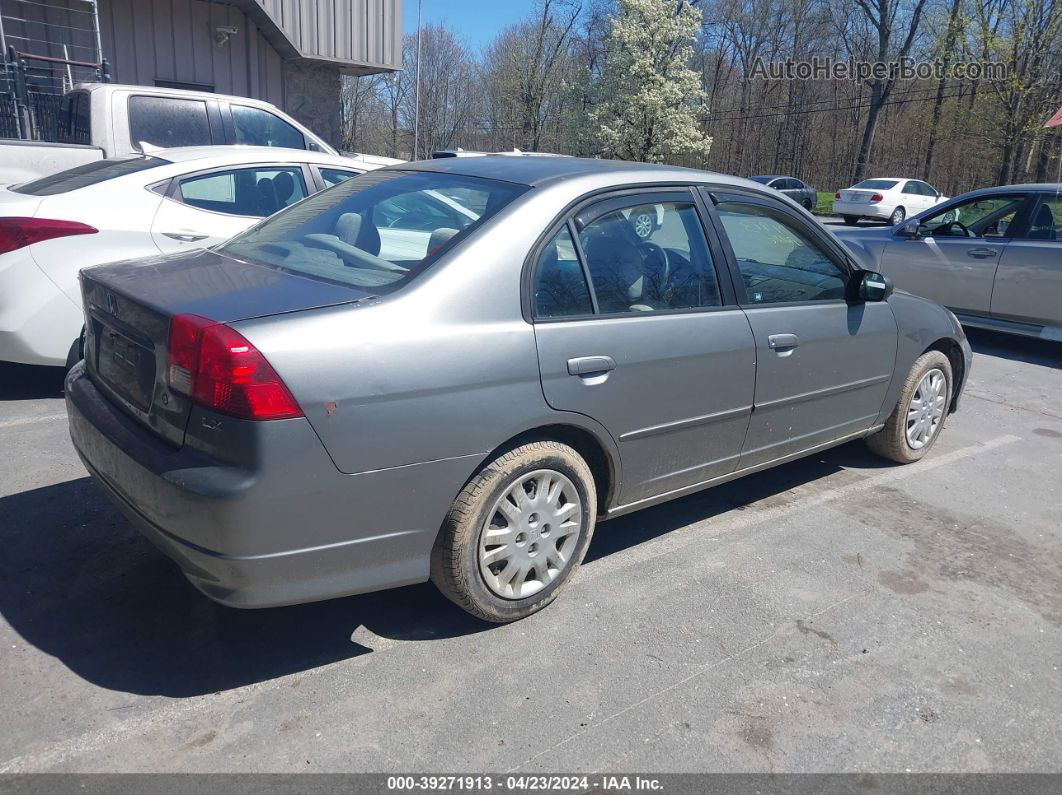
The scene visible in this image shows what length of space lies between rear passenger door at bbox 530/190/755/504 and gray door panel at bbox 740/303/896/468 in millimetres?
130

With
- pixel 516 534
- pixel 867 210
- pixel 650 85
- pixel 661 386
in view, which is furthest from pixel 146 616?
pixel 650 85

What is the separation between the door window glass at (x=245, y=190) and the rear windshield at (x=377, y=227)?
89.1 inches

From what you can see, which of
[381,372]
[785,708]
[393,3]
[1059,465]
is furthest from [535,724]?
[393,3]

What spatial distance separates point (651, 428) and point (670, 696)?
1.04 metres

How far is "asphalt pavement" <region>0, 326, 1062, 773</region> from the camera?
8.43ft

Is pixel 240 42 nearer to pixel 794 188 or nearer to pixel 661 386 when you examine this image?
pixel 661 386

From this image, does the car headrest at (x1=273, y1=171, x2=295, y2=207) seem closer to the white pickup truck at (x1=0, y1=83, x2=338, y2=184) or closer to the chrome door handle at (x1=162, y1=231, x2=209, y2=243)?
the chrome door handle at (x1=162, y1=231, x2=209, y2=243)

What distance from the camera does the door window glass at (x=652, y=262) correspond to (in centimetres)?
333

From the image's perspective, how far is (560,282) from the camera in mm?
3162

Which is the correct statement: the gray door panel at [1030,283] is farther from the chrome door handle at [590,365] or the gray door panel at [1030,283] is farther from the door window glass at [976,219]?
the chrome door handle at [590,365]

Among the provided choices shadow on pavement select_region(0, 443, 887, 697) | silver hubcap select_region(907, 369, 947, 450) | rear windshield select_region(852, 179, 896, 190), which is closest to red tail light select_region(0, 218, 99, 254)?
shadow on pavement select_region(0, 443, 887, 697)

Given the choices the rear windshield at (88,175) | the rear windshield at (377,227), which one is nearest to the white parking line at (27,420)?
the rear windshield at (88,175)

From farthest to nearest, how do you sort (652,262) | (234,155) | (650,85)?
(650,85) < (234,155) < (652,262)

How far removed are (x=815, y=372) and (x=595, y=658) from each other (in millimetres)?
1857
